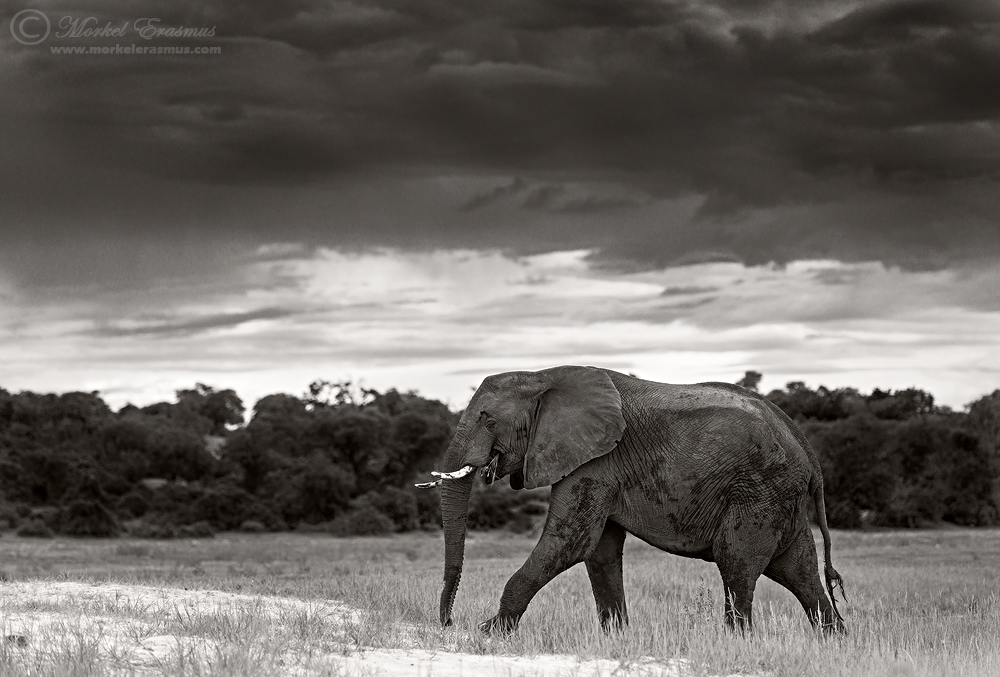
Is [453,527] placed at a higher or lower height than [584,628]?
higher

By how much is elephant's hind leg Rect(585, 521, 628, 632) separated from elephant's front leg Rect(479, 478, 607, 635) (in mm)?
548

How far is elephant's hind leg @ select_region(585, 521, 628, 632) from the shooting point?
1302cm

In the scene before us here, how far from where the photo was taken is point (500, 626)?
12.2 m

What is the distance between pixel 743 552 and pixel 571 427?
6.96ft

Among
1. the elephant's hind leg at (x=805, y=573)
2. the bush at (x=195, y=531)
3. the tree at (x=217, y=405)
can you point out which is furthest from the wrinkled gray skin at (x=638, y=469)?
the tree at (x=217, y=405)

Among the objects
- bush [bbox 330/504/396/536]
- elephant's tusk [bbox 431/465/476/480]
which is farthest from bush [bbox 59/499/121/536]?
elephant's tusk [bbox 431/465/476/480]

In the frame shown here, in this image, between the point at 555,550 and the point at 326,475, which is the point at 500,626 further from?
the point at 326,475

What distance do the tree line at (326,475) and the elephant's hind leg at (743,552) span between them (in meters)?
33.1

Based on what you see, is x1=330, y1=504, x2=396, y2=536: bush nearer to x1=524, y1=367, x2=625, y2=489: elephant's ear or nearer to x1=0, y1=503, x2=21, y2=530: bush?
x1=0, y1=503, x2=21, y2=530: bush

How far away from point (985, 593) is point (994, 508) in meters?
33.6

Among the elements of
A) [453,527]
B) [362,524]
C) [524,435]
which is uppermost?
[524,435]

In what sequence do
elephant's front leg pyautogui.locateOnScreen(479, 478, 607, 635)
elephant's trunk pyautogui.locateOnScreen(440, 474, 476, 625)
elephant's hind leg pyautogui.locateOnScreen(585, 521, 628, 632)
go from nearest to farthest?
elephant's front leg pyautogui.locateOnScreen(479, 478, 607, 635) < elephant's trunk pyautogui.locateOnScreen(440, 474, 476, 625) < elephant's hind leg pyautogui.locateOnScreen(585, 521, 628, 632)

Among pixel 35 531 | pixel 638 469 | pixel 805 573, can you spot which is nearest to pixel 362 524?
pixel 35 531

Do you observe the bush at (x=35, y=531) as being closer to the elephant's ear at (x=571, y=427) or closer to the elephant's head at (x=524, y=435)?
the elephant's head at (x=524, y=435)
